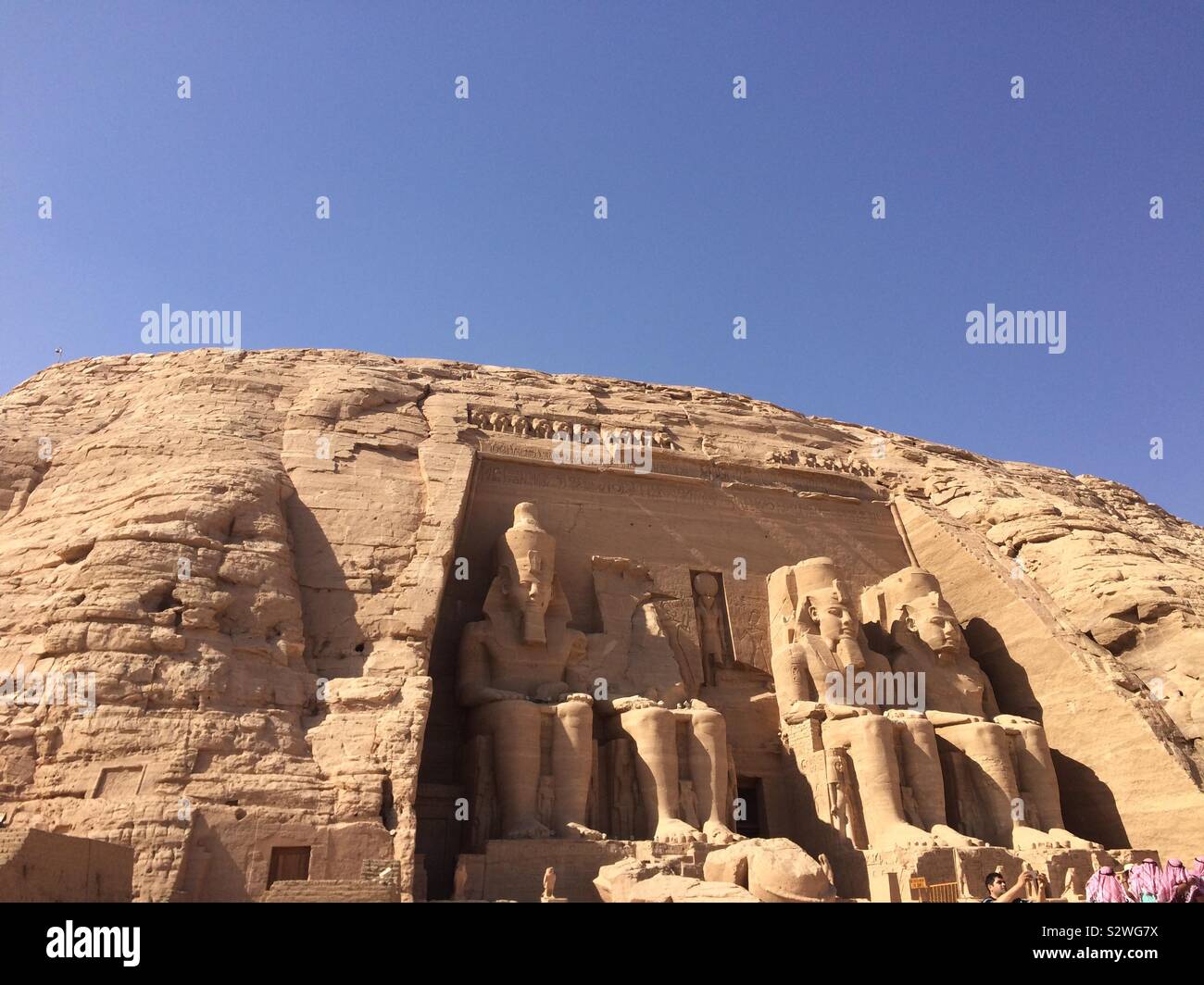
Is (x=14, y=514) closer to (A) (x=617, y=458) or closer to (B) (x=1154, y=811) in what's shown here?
(A) (x=617, y=458)

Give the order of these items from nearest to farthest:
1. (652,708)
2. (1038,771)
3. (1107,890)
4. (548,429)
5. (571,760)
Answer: (1107,890)
(571,760)
(652,708)
(1038,771)
(548,429)

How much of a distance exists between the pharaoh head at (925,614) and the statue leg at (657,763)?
3344 mm

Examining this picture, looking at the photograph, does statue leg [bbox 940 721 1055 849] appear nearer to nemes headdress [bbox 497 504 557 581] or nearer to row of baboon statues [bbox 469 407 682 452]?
nemes headdress [bbox 497 504 557 581]

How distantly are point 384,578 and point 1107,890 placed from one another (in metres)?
Answer: 6.01

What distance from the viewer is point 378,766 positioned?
7137mm

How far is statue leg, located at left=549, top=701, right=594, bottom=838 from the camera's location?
8.35 meters

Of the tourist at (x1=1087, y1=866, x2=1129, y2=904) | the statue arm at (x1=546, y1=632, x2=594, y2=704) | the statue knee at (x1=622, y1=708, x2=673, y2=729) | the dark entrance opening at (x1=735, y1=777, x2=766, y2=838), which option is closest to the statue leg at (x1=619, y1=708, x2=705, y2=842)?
the statue knee at (x1=622, y1=708, x2=673, y2=729)

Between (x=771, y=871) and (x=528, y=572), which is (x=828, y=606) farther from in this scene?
(x=771, y=871)

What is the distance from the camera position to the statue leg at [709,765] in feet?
28.5

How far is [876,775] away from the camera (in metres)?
8.85

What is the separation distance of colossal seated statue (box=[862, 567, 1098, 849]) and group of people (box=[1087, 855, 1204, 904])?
4.25 m

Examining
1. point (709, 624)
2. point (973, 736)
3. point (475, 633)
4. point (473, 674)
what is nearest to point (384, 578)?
point (475, 633)

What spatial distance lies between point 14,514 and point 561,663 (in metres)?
5.27

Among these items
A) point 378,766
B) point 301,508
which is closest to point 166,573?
point 301,508
